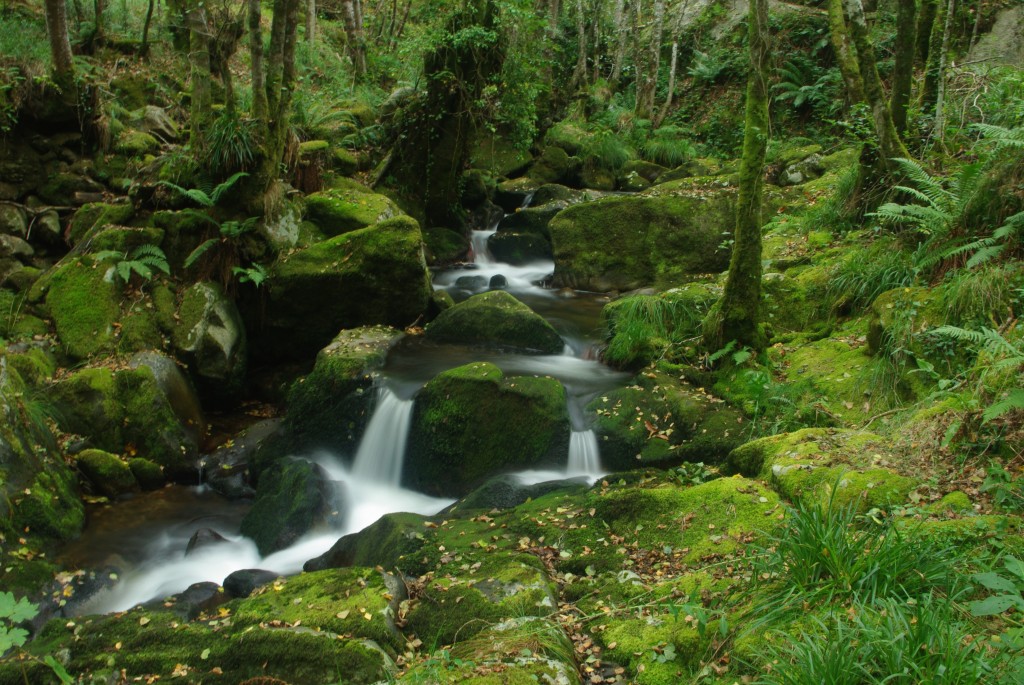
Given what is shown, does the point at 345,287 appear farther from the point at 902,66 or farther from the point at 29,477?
the point at 902,66

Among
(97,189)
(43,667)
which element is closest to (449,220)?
(97,189)

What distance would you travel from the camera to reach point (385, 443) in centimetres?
793

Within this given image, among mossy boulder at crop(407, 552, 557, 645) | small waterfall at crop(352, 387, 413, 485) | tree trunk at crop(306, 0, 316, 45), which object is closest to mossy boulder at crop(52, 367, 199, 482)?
small waterfall at crop(352, 387, 413, 485)

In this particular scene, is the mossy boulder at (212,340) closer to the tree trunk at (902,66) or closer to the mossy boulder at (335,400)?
the mossy boulder at (335,400)

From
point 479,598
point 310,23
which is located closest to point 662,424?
point 479,598

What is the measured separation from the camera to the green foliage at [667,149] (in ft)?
58.8

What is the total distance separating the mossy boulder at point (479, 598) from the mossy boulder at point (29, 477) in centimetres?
411

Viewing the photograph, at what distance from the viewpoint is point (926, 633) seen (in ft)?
8.48

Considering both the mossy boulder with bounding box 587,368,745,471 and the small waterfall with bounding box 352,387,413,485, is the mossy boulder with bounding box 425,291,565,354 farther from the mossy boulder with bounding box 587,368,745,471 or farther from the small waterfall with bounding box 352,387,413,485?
the mossy boulder with bounding box 587,368,745,471

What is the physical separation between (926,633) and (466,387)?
554 cm

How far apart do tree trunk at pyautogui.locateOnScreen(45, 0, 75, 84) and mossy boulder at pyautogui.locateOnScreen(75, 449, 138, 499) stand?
783 centimetres

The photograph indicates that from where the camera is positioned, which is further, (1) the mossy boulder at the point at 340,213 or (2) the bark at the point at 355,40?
(2) the bark at the point at 355,40

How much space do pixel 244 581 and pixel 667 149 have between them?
1526cm

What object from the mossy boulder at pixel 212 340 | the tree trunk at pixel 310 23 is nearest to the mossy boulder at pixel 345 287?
the mossy boulder at pixel 212 340
